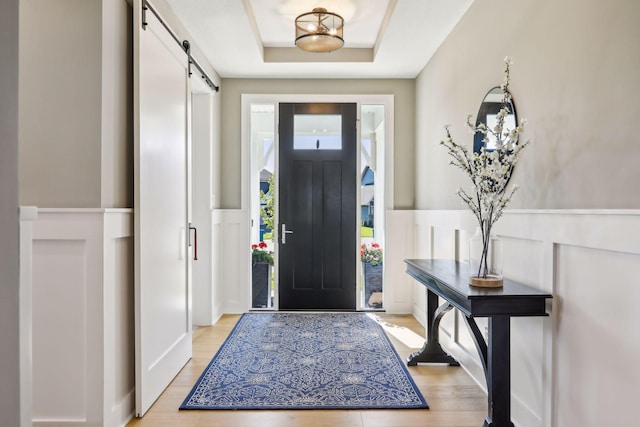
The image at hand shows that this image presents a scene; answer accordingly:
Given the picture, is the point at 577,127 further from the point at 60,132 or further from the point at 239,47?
the point at 239,47

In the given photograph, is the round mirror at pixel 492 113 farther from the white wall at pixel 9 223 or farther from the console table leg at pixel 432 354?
the white wall at pixel 9 223

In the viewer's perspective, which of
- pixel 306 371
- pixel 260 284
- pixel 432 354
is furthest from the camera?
pixel 260 284

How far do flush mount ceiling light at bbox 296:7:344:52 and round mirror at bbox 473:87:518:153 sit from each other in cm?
123

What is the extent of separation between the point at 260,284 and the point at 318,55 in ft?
7.99

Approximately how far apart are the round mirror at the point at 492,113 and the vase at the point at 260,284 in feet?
8.95

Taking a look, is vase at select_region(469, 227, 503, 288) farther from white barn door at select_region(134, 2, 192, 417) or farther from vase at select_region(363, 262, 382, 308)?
vase at select_region(363, 262, 382, 308)

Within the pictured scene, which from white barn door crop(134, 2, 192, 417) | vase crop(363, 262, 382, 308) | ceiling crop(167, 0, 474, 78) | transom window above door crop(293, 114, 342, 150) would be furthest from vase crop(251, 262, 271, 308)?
ceiling crop(167, 0, 474, 78)

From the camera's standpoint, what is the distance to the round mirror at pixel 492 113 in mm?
2222

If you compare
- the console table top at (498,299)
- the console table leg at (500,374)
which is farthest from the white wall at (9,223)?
the console table leg at (500,374)

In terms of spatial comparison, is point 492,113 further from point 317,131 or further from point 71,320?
point 71,320

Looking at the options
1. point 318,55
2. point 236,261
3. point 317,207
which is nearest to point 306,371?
point 236,261

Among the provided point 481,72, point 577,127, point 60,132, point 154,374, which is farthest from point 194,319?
point 577,127

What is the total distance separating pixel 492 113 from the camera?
7.99ft

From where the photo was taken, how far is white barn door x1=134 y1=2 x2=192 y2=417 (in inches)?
86.7
